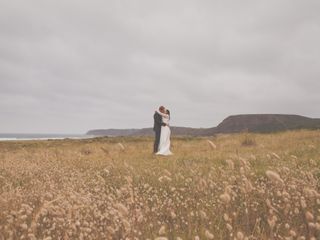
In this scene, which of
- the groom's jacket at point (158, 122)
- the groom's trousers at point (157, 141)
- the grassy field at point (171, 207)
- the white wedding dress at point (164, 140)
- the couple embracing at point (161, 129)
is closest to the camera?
the grassy field at point (171, 207)

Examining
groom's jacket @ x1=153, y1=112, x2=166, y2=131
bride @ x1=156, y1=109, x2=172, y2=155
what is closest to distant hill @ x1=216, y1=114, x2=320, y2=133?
bride @ x1=156, y1=109, x2=172, y2=155

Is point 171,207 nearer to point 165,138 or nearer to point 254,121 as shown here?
point 165,138

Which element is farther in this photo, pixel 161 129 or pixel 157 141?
pixel 161 129

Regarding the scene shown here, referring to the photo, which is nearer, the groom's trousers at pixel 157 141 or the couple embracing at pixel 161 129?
the couple embracing at pixel 161 129

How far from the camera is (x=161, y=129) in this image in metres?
20.7

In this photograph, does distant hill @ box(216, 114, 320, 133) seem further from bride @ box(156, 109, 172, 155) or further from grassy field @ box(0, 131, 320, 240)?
grassy field @ box(0, 131, 320, 240)

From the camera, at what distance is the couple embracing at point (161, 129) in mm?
20061

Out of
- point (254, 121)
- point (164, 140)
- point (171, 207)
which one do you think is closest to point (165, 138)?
point (164, 140)

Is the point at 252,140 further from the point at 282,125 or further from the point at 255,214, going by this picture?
the point at 282,125

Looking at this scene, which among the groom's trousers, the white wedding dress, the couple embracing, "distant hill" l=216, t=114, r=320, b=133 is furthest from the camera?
"distant hill" l=216, t=114, r=320, b=133

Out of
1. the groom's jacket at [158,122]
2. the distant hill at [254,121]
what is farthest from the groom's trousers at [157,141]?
the distant hill at [254,121]

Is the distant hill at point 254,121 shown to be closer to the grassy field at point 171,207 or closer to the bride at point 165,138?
the bride at point 165,138

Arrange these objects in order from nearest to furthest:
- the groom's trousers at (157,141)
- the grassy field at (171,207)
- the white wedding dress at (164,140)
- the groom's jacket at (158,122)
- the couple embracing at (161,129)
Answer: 1. the grassy field at (171,207)
2. the white wedding dress at (164,140)
3. the couple embracing at (161,129)
4. the groom's trousers at (157,141)
5. the groom's jacket at (158,122)

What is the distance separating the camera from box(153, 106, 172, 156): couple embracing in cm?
2006
